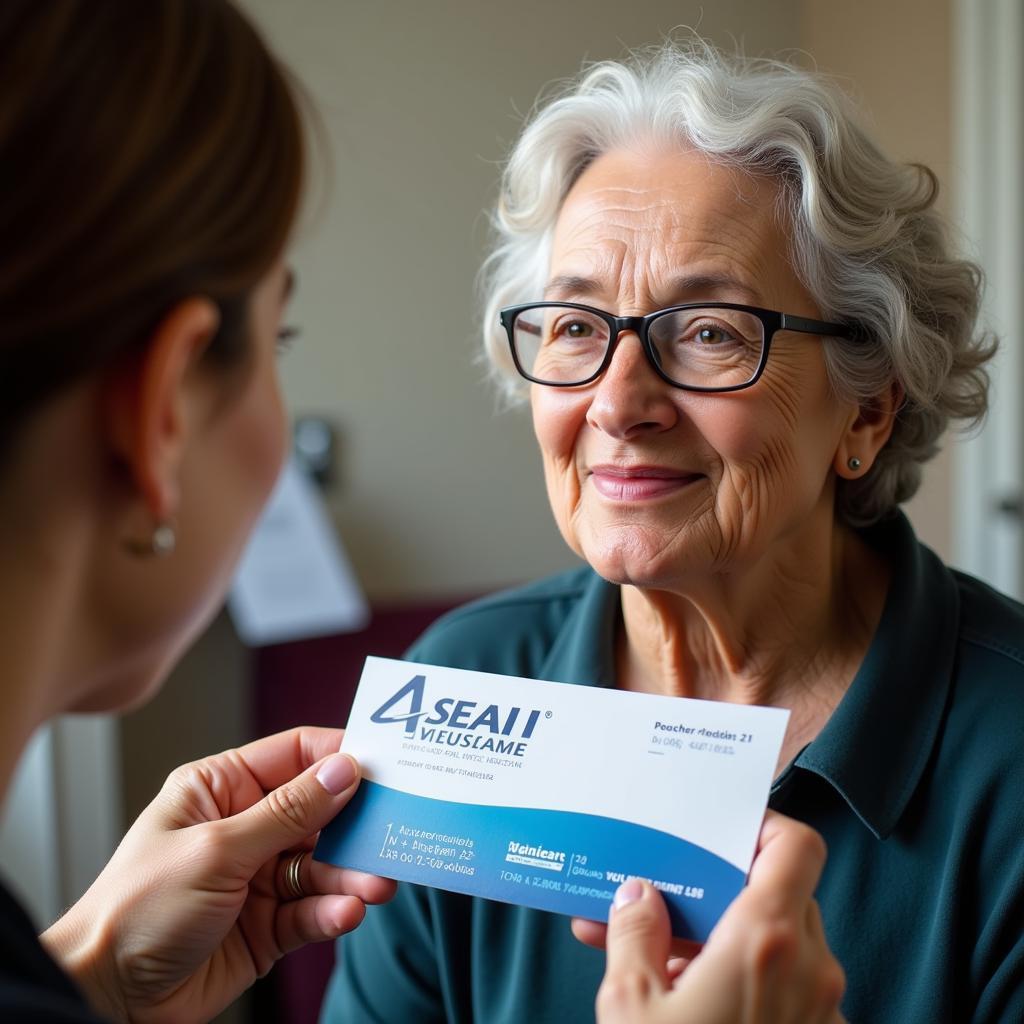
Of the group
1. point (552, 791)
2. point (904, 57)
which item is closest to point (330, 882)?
point (552, 791)

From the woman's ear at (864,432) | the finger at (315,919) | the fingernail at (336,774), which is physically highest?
the woman's ear at (864,432)

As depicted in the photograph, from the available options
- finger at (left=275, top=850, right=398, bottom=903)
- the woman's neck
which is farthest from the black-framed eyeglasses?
finger at (left=275, top=850, right=398, bottom=903)

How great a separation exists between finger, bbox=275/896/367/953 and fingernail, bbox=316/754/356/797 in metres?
0.11

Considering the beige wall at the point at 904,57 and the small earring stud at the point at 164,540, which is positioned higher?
the beige wall at the point at 904,57

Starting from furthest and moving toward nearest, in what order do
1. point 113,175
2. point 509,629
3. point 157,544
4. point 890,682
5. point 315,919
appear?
point 509,629 → point 890,682 → point 315,919 → point 157,544 → point 113,175

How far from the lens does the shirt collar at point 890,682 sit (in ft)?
3.88

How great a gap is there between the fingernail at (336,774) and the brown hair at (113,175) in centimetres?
51

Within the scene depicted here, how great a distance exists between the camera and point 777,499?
4.18 feet

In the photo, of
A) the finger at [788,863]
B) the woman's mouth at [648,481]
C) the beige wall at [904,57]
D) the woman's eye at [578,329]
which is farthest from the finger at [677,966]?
the beige wall at [904,57]

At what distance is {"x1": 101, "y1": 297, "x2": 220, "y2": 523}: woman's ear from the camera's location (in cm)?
70

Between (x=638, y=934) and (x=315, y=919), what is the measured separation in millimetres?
355

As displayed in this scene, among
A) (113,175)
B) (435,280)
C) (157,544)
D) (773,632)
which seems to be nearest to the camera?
(113,175)

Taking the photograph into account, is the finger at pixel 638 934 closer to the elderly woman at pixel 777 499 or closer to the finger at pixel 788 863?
the finger at pixel 788 863

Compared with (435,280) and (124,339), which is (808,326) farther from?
(435,280)
